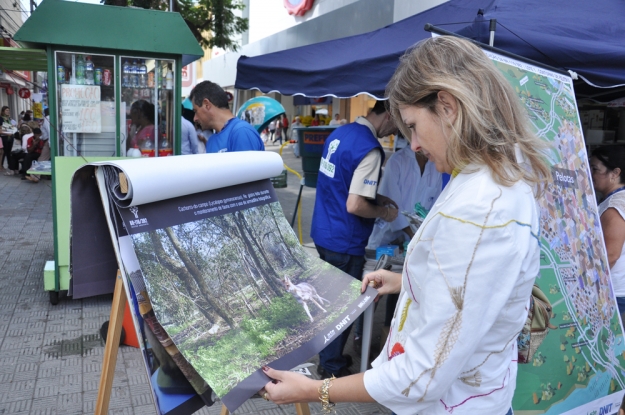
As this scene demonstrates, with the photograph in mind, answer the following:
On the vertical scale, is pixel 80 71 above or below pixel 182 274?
above

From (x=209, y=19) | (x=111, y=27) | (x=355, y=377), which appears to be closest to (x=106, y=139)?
(x=111, y=27)

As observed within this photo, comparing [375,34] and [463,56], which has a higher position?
[375,34]

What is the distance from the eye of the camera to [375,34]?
429cm

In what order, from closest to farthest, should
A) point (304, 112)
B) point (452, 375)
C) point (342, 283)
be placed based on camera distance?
point (452, 375)
point (342, 283)
point (304, 112)

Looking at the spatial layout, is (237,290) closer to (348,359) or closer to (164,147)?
(348,359)

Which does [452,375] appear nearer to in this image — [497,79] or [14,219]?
[497,79]

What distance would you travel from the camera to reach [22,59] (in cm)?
567

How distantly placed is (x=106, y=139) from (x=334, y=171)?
2459 mm

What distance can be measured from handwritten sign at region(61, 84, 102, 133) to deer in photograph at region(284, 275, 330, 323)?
326cm

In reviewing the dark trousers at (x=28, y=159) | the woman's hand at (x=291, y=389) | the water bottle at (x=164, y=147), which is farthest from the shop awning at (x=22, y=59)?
the dark trousers at (x=28, y=159)

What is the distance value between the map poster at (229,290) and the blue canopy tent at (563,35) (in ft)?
5.66

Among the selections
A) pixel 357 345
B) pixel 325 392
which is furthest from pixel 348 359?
pixel 325 392

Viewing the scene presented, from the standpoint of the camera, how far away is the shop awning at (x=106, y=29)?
3957mm

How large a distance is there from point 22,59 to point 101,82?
77.0 inches
